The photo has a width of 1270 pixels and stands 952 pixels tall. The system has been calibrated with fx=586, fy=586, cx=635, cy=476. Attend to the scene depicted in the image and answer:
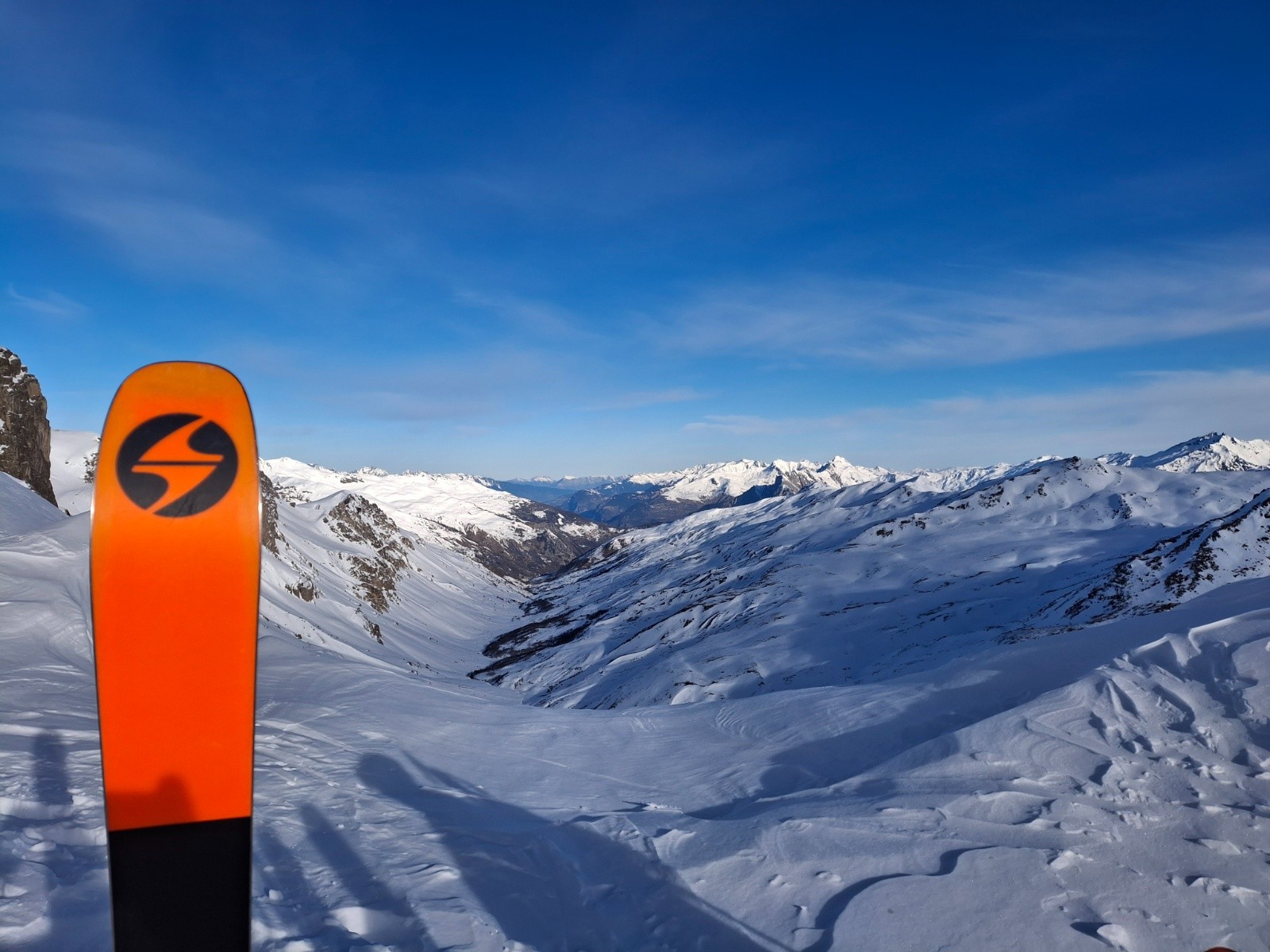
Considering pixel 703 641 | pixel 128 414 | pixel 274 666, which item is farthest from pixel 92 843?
pixel 703 641

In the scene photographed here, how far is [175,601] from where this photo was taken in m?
4.13

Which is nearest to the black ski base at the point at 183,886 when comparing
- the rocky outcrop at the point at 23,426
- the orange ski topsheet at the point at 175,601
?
the orange ski topsheet at the point at 175,601

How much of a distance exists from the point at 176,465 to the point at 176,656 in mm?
1354

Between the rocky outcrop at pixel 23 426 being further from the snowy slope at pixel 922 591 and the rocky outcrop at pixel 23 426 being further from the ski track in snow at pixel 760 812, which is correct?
the snowy slope at pixel 922 591

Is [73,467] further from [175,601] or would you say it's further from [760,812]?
[760,812]

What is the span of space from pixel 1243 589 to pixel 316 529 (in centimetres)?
12994

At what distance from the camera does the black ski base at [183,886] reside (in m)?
4.01

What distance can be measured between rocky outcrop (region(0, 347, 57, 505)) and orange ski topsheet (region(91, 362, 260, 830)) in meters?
55.4

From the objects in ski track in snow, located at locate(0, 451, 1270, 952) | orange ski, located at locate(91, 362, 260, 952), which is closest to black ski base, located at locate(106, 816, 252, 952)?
orange ski, located at locate(91, 362, 260, 952)

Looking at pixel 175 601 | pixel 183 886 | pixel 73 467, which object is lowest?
pixel 183 886

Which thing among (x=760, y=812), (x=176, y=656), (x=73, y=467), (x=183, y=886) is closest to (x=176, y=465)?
(x=176, y=656)

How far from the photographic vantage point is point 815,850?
6.89 m

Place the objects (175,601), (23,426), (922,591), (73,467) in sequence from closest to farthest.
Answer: (175,601), (23,426), (922,591), (73,467)

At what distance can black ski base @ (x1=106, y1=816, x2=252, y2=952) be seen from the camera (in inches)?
158
